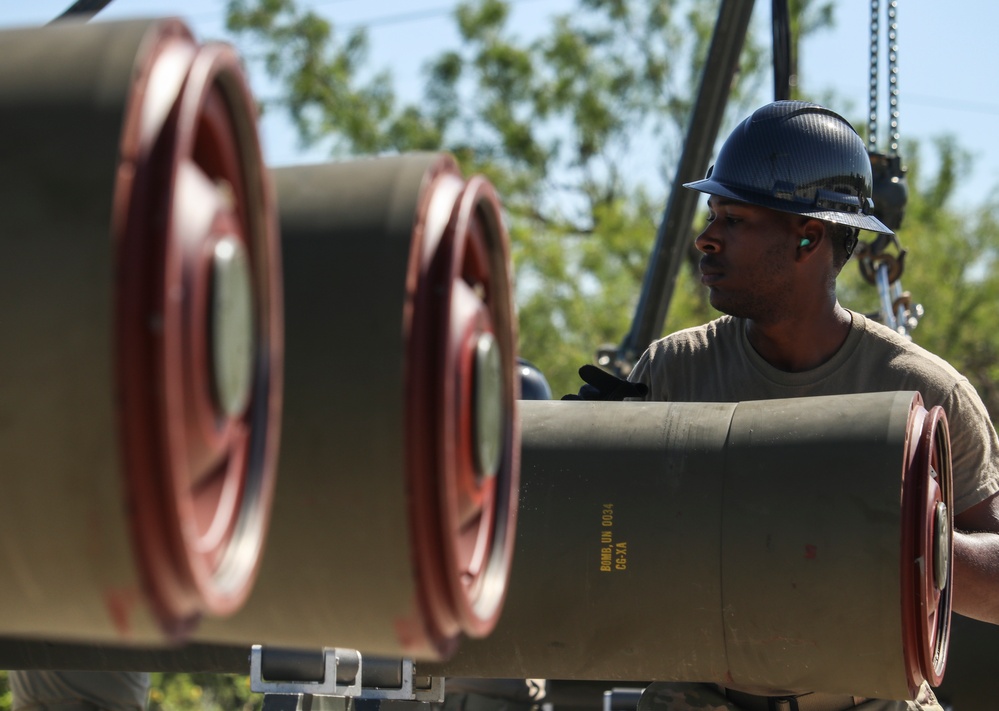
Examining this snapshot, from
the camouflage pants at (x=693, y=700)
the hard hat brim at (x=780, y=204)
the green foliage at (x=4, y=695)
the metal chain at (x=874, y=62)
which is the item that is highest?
the metal chain at (x=874, y=62)

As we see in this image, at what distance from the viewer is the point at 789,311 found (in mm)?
3400

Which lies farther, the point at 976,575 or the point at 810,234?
the point at 810,234

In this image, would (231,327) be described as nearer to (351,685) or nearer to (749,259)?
(351,685)

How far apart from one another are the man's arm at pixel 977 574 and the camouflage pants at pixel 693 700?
0.84 feet

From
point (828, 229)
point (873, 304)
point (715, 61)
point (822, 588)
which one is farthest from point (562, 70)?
point (822, 588)

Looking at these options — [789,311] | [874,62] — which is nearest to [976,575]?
[789,311]

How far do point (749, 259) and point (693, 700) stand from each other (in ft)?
3.49

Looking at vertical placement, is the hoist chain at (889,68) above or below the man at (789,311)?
above

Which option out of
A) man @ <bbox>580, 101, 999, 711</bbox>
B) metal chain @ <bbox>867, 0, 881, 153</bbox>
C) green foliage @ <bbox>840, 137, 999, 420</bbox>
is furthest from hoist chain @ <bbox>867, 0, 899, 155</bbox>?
green foliage @ <bbox>840, 137, 999, 420</bbox>

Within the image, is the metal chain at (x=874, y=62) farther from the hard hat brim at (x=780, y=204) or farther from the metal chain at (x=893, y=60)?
the hard hat brim at (x=780, y=204)

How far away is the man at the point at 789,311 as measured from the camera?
3.19 meters

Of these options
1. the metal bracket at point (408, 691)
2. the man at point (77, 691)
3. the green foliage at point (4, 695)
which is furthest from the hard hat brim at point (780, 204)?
the green foliage at point (4, 695)

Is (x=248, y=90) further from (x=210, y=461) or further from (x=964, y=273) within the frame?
(x=964, y=273)

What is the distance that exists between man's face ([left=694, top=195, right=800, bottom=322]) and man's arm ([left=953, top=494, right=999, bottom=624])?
0.73 m
